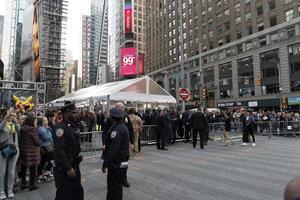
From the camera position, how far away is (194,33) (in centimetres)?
7325

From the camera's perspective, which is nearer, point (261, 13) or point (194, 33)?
point (261, 13)

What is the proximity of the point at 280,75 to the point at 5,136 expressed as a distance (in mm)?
48143

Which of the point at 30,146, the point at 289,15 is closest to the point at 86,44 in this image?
the point at 289,15

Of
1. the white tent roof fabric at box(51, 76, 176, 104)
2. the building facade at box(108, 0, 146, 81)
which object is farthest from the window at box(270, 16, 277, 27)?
the building facade at box(108, 0, 146, 81)

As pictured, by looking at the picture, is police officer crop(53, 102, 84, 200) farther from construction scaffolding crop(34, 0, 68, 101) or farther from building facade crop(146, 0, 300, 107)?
construction scaffolding crop(34, 0, 68, 101)

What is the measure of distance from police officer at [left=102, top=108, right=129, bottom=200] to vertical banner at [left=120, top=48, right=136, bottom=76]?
32.6 meters

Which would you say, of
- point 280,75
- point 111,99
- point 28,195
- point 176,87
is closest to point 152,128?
point 111,99

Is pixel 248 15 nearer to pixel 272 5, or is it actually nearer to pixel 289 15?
pixel 272 5

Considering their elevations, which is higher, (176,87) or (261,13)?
(261,13)

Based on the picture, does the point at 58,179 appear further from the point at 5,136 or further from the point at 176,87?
the point at 176,87

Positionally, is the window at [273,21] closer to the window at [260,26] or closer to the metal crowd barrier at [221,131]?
the window at [260,26]

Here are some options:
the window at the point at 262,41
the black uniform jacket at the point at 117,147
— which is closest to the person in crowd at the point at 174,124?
the black uniform jacket at the point at 117,147

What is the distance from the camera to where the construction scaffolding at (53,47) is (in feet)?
190

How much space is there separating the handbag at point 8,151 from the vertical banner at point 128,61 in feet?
102
